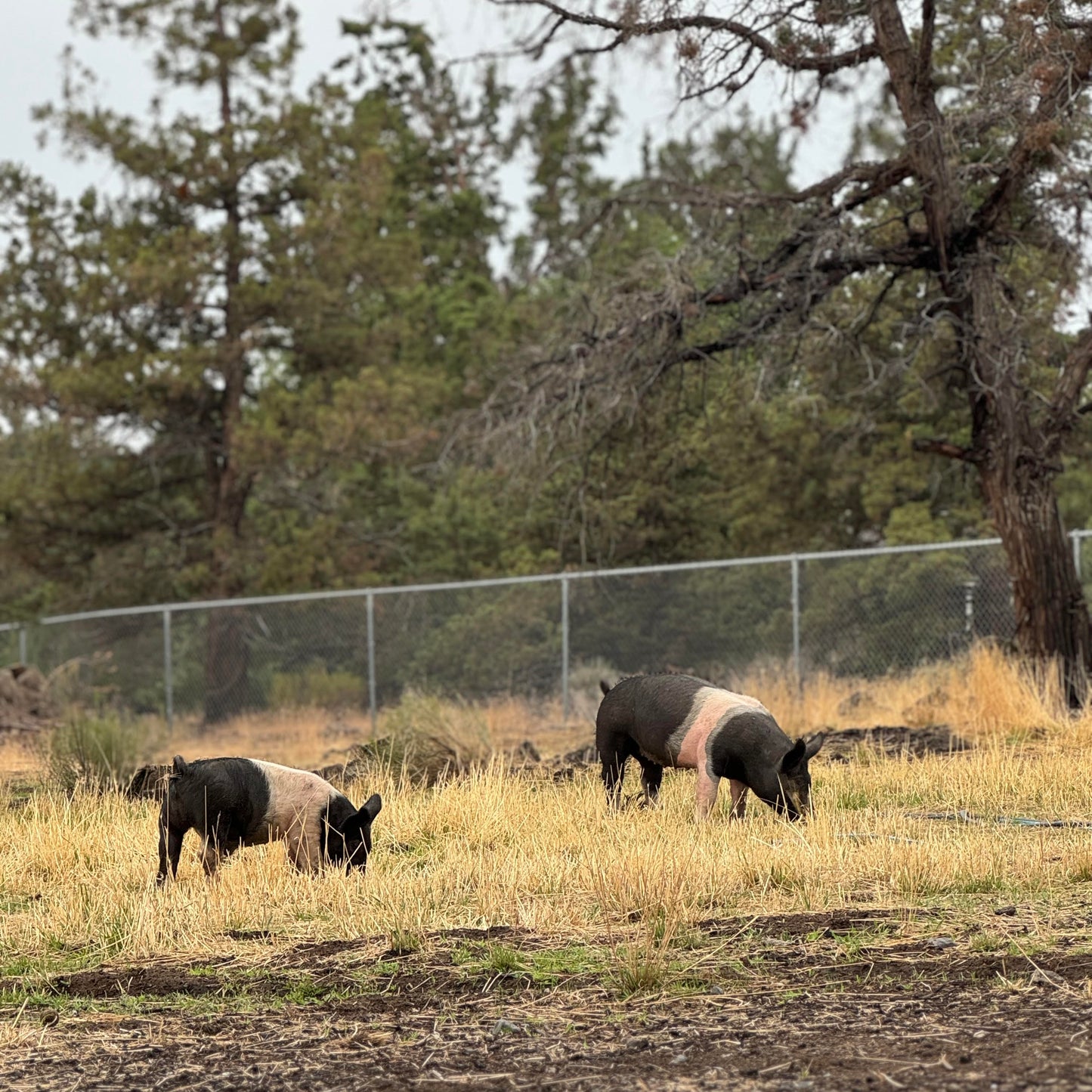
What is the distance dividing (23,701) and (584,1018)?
16.6 metres

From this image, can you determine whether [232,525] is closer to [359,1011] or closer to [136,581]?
[136,581]

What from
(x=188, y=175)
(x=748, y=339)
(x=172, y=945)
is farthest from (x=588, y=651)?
(x=172, y=945)

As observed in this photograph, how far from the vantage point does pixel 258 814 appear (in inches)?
324

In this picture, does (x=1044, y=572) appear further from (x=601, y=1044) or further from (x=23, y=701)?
(x=23, y=701)

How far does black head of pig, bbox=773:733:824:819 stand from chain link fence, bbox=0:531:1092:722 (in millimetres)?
7853

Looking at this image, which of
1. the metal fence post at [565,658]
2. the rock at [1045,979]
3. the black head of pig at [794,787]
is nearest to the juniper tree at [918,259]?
the metal fence post at [565,658]

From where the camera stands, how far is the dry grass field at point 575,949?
16.8 feet

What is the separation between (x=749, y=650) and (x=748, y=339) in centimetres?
692

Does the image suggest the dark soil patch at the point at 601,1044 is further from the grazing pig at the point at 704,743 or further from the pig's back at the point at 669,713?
the pig's back at the point at 669,713

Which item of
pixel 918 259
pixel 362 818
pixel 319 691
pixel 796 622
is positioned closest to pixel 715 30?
pixel 918 259

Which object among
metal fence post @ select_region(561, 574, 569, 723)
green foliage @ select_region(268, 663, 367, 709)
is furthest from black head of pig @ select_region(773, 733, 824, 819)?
green foliage @ select_region(268, 663, 367, 709)

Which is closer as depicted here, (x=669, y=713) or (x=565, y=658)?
(x=669, y=713)

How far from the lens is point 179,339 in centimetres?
2802

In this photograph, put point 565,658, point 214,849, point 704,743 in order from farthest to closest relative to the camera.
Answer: point 565,658 < point 704,743 < point 214,849
